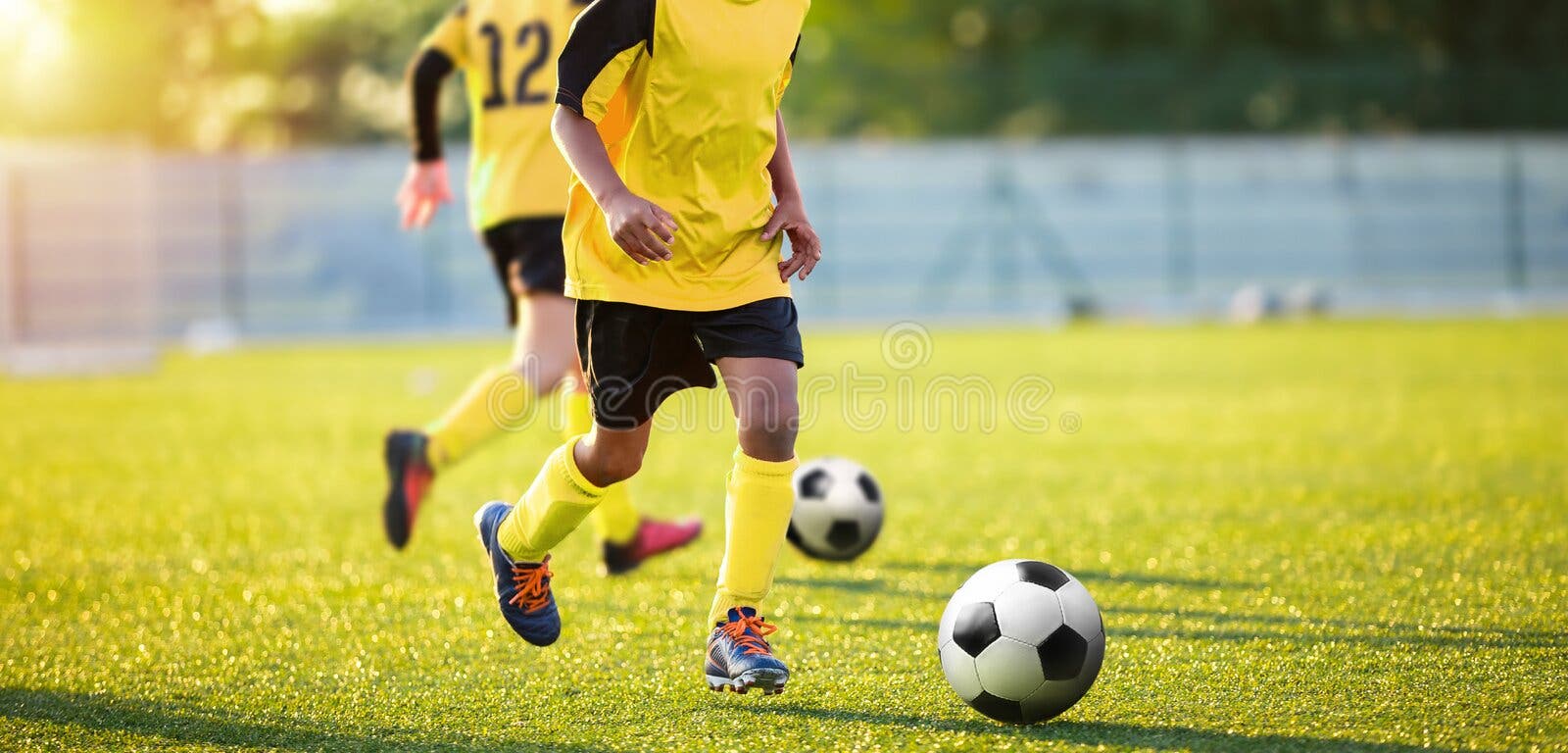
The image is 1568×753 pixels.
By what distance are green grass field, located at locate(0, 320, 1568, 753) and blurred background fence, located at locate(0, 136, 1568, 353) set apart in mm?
15189

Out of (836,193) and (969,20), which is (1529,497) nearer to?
(836,193)

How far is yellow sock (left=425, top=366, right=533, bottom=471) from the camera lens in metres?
4.93

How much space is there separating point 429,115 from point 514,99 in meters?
0.37

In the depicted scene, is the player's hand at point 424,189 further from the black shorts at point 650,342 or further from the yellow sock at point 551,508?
the black shorts at point 650,342

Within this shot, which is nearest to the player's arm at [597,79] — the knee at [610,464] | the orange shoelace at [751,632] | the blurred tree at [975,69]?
the knee at [610,464]

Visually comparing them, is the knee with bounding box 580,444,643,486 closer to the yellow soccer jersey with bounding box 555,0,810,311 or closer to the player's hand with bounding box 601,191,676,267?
the yellow soccer jersey with bounding box 555,0,810,311

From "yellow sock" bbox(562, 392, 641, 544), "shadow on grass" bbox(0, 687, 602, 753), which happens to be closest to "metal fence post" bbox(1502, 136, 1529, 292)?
"yellow sock" bbox(562, 392, 641, 544)

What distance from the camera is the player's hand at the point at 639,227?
319 cm

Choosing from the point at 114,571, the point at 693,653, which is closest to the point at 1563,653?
the point at 693,653

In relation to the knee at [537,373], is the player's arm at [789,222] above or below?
above

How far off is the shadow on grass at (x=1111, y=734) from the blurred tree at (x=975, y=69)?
25732 millimetres

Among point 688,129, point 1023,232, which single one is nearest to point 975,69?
point 1023,232

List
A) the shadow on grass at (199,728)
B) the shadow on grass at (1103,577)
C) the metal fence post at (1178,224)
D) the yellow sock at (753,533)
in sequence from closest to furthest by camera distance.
A: 1. the shadow on grass at (199,728)
2. the yellow sock at (753,533)
3. the shadow on grass at (1103,577)
4. the metal fence post at (1178,224)

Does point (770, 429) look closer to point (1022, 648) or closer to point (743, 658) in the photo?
point (743, 658)
